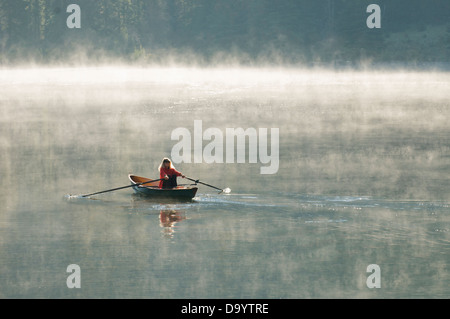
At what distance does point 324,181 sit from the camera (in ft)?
115

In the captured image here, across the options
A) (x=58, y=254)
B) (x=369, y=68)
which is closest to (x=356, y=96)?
(x=369, y=68)

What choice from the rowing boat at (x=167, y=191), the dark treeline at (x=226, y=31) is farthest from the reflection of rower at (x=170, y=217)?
the dark treeline at (x=226, y=31)

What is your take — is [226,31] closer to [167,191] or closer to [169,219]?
[167,191]

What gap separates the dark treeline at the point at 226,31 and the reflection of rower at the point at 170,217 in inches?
3484

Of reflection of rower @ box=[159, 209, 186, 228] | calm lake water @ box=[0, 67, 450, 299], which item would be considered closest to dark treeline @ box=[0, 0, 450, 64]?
calm lake water @ box=[0, 67, 450, 299]

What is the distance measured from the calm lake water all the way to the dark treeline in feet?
172

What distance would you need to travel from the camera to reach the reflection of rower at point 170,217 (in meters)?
27.5

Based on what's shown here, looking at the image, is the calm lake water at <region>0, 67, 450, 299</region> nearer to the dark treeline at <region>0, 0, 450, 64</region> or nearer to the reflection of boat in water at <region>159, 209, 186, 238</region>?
the reflection of boat in water at <region>159, 209, 186, 238</region>

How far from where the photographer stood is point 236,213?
28.9 meters

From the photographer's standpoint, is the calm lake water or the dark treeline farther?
the dark treeline

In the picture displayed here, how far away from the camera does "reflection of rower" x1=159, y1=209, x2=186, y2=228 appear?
27547 millimetres

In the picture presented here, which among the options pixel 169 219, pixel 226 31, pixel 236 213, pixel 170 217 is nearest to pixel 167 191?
pixel 170 217

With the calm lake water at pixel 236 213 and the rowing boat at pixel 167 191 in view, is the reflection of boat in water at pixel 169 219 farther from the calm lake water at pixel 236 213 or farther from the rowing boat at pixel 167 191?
the rowing boat at pixel 167 191
